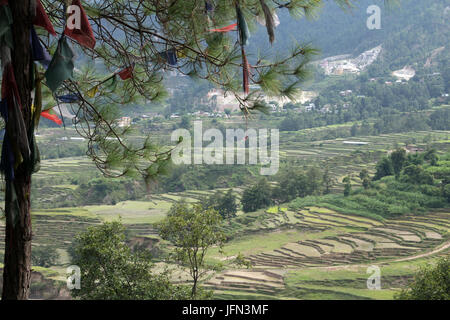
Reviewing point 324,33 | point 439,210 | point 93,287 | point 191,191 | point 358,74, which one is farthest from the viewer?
point 324,33

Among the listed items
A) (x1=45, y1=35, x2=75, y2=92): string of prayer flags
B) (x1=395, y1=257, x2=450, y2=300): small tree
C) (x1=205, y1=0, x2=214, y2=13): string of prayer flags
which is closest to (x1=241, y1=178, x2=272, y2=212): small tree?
(x1=395, y1=257, x2=450, y2=300): small tree

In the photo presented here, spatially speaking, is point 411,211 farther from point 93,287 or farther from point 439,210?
point 93,287

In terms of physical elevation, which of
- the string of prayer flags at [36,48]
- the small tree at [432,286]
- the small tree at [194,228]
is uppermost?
the string of prayer flags at [36,48]

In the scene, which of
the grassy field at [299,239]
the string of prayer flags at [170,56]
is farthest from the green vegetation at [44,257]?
the string of prayer flags at [170,56]

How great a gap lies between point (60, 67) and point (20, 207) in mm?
524

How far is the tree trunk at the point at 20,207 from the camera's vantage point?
150 centimetres

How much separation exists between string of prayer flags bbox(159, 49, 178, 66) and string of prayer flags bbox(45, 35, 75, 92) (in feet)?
2.28

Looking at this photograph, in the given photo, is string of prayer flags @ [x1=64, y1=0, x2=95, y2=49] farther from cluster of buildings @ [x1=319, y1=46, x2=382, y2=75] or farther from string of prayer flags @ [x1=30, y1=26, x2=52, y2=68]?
cluster of buildings @ [x1=319, y1=46, x2=382, y2=75]

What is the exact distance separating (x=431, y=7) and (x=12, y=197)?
93.8 feet

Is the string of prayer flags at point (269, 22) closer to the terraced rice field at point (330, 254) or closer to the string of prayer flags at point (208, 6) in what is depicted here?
the string of prayer flags at point (208, 6)

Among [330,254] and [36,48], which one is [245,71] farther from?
[330,254]

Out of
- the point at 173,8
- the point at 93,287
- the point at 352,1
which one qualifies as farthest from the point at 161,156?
the point at 93,287

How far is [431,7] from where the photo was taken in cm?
2547

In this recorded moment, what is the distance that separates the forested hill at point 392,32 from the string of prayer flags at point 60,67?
22.2m
